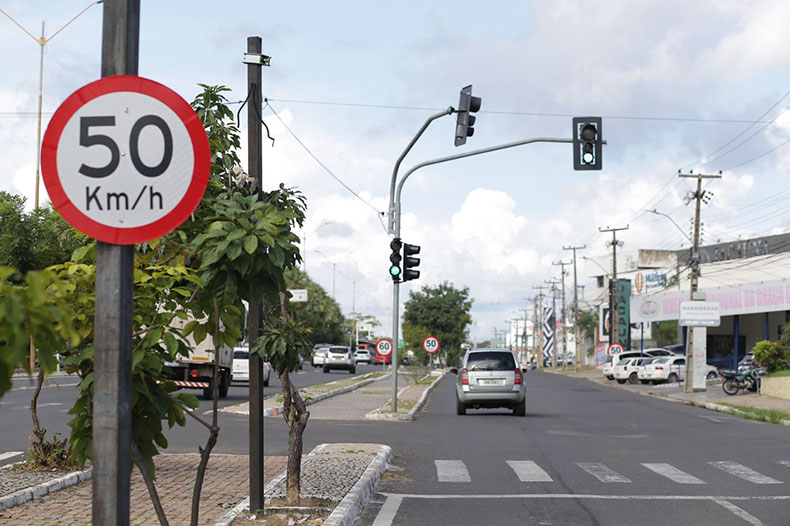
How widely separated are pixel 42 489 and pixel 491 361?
18405 millimetres

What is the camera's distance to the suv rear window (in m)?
27.8

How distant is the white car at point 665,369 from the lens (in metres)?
53.1

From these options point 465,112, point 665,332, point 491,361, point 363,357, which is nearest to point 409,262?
point 491,361

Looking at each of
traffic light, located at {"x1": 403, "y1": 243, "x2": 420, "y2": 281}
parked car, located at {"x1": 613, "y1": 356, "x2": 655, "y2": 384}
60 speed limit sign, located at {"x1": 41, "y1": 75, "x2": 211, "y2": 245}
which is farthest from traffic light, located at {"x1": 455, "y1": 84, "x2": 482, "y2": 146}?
parked car, located at {"x1": 613, "y1": 356, "x2": 655, "y2": 384}

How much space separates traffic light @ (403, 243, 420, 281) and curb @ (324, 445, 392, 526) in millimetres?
11977

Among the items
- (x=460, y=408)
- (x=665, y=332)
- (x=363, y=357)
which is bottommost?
(x=363, y=357)

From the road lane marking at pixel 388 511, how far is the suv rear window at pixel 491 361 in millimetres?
16084

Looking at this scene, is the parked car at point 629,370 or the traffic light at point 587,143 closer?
the traffic light at point 587,143

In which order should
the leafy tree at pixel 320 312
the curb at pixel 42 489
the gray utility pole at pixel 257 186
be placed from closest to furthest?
the gray utility pole at pixel 257 186
the curb at pixel 42 489
the leafy tree at pixel 320 312

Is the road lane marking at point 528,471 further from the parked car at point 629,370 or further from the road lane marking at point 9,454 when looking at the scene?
the parked car at point 629,370

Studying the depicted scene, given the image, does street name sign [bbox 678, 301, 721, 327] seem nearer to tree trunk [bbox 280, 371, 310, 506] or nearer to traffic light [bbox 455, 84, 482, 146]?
traffic light [bbox 455, 84, 482, 146]

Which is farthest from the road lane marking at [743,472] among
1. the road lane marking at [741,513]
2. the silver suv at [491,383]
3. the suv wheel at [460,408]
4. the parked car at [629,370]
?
the parked car at [629,370]

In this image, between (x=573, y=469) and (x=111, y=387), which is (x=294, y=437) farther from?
(x=573, y=469)

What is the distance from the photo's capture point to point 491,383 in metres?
27.6
